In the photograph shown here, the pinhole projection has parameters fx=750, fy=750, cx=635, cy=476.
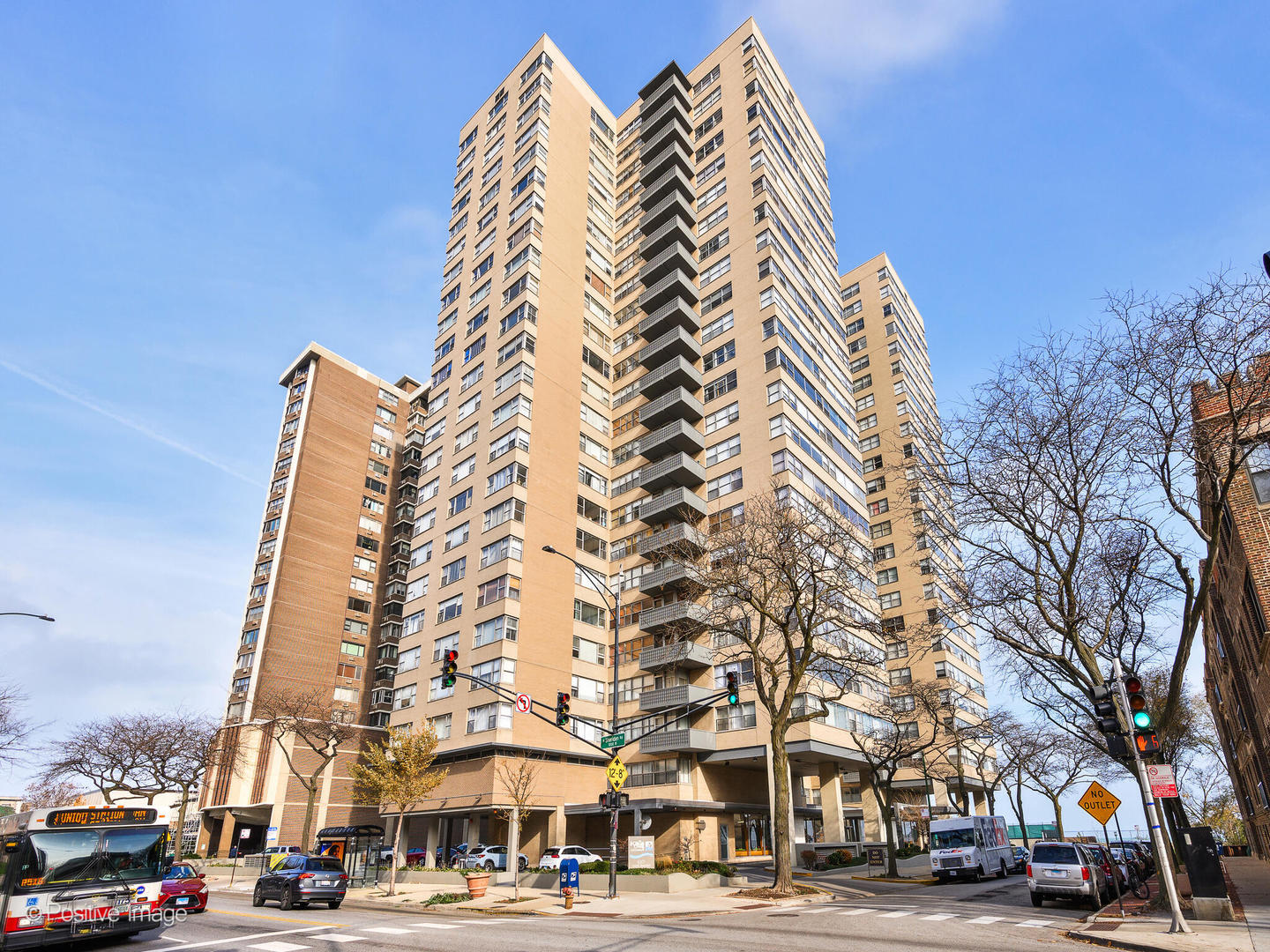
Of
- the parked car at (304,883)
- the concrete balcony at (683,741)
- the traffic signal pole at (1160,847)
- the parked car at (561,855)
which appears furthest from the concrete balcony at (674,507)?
the traffic signal pole at (1160,847)

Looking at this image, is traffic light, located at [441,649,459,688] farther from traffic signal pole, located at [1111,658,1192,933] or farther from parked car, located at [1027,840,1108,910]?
parked car, located at [1027,840,1108,910]

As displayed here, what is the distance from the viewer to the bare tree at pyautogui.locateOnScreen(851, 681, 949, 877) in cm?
4138

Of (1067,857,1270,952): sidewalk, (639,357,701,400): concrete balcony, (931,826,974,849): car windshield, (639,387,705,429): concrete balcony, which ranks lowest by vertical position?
(1067,857,1270,952): sidewalk

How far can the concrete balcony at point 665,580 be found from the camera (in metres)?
52.3

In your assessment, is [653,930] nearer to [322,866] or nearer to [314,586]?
[322,866]

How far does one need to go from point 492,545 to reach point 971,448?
37379 mm

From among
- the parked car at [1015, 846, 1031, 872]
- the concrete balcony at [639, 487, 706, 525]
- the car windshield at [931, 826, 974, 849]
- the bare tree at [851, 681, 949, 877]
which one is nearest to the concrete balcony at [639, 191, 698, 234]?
the concrete balcony at [639, 487, 706, 525]

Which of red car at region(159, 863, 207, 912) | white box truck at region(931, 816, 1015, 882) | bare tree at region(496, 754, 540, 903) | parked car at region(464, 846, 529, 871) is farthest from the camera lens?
parked car at region(464, 846, 529, 871)

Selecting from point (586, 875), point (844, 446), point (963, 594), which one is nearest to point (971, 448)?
point (963, 594)

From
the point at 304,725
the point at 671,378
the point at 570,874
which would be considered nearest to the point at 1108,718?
the point at 570,874

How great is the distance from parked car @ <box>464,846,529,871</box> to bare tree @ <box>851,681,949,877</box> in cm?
2066

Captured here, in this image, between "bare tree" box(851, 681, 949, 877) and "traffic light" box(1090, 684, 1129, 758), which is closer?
"traffic light" box(1090, 684, 1129, 758)

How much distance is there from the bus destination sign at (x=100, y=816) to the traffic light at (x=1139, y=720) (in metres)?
22.0

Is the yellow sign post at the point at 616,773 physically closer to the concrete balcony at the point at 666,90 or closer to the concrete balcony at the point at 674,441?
the concrete balcony at the point at 674,441
